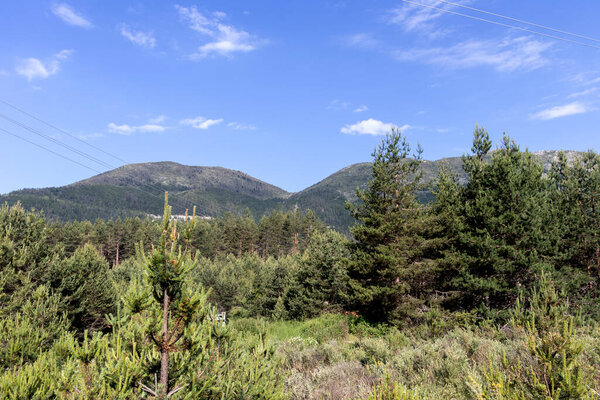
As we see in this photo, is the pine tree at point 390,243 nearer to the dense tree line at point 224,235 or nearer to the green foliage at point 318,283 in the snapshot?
the green foliage at point 318,283

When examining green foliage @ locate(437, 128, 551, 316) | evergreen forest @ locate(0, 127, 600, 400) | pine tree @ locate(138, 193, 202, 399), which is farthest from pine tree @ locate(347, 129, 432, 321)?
pine tree @ locate(138, 193, 202, 399)

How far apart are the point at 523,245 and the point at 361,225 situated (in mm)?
8876

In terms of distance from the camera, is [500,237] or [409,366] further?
[500,237]

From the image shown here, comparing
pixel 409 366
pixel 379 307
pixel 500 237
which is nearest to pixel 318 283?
pixel 379 307

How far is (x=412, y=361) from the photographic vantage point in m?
7.65

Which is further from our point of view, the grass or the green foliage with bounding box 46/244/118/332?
the green foliage with bounding box 46/244/118/332

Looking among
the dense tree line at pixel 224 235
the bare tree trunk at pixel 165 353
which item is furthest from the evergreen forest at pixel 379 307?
the dense tree line at pixel 224 235

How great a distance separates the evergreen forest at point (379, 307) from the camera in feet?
13.9

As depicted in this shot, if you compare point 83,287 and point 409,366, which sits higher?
point 409,366

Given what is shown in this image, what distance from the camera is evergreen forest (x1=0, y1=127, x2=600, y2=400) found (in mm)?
4246

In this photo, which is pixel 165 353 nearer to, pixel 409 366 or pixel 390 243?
pixel 409 366

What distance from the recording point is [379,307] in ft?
66.5

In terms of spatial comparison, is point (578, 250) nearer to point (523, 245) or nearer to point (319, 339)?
point (523, 245)

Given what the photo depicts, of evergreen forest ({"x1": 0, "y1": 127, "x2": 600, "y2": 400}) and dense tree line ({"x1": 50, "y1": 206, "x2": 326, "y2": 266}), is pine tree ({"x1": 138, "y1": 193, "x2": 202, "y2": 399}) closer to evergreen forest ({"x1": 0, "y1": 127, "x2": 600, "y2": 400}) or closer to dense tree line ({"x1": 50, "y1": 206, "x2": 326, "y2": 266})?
evergreen forest ({"x1": 0, "y1": 127, "x2": 600, "y2": 400})
